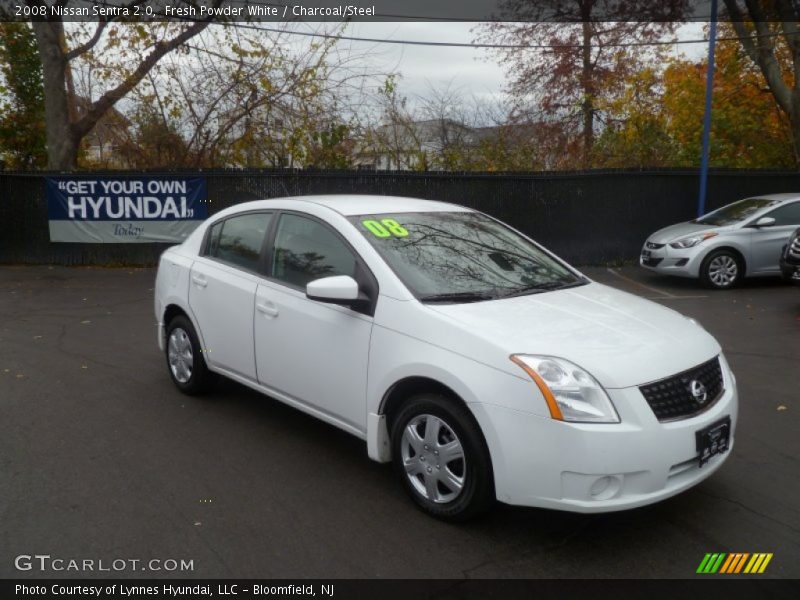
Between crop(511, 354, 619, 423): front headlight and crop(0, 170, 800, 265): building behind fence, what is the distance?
11.4 meters

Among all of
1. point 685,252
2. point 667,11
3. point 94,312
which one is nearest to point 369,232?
point 94,312

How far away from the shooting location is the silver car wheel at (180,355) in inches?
229

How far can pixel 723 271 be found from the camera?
11.9m

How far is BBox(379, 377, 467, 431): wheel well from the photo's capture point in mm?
3719

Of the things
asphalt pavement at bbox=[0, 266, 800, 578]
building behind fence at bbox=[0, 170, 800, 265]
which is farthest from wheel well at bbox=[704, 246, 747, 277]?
asphalt pavement at bbox=[0, 266, 800, 578]

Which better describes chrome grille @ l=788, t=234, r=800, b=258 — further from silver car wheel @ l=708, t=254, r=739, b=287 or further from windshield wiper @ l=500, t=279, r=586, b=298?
windshield wiper @ l=500, t=279, r=586, b=298

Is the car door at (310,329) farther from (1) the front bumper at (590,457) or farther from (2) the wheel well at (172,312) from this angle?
(2) the wheel well at (172,312)

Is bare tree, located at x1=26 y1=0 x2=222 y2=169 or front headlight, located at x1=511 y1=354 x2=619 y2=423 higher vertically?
bare tree, located at x1=26 y1=0 x2=222 y2=169

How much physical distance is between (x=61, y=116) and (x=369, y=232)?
46.1 feet

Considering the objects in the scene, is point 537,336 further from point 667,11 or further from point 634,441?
point 667,11

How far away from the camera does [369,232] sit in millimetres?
4500

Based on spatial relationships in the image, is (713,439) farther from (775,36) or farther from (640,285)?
(775,36)

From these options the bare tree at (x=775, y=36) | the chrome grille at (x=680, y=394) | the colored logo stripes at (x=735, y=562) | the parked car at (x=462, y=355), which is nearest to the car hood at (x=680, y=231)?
the bare tree at (x=775, y=36)
